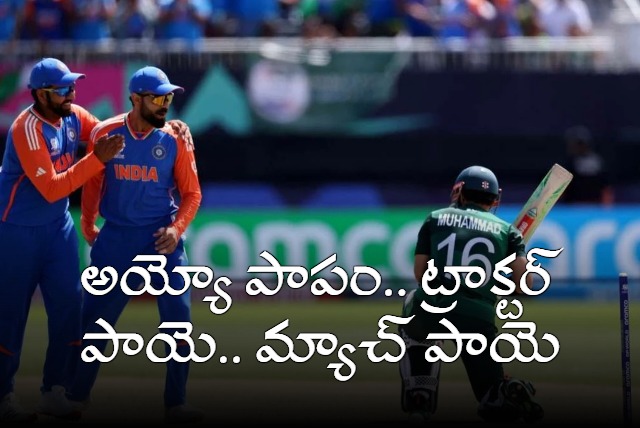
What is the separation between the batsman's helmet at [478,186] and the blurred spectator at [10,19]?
1354 cm

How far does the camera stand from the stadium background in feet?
65.7

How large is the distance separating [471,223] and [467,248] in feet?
0.59

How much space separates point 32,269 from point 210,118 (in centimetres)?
1210

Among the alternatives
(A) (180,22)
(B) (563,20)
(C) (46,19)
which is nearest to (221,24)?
(A) (180,22)

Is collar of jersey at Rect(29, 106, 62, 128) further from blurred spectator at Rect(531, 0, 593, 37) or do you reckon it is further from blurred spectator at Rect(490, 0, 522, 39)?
blurred spectator at Rect(531, 0, 593, 37)

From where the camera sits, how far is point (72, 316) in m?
9.77

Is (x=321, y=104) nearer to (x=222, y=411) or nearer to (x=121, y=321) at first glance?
(x=121, y=321)

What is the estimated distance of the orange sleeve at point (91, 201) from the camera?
9930 mm

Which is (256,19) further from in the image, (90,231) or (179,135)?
(179,135)

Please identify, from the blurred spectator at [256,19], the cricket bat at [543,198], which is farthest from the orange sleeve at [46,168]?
the blurred spectator at [256,19]

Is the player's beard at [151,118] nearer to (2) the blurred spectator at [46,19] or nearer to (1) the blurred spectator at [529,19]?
(2) the blurred spectator at [46,19]

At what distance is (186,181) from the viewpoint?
9836 mm

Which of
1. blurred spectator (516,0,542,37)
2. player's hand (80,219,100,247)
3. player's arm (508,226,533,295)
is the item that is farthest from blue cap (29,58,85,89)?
blurred spectator (516,0,542,37)

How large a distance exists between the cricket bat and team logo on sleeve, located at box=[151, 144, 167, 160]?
98.0 inches
